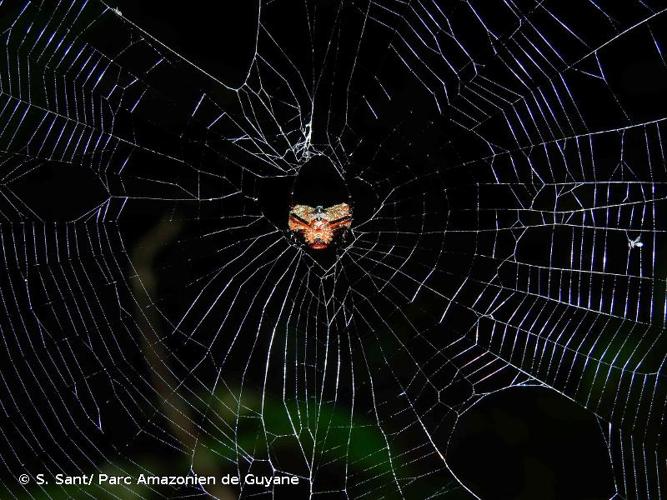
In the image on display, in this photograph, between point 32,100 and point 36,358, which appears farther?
point 36,358

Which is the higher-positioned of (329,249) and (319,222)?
(319,222)

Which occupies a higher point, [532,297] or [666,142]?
[666,142]

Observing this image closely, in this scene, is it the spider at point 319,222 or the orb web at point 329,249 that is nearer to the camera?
the orb web at point 329,249

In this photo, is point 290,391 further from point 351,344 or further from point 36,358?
point 36,358

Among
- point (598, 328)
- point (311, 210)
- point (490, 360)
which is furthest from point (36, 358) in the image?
point (598, 328)

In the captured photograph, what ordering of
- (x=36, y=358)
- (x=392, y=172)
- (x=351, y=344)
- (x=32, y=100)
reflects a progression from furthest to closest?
(x=351, y=344) < (x=392, y=172) < (x=36, y=358) < (x=32, y=100)

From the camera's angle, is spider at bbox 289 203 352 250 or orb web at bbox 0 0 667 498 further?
spider at bbox 289 203 352 250

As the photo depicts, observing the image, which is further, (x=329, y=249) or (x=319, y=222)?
(x=329, y=249)

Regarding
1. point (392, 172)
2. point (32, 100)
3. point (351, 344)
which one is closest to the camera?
point (32, 100)
